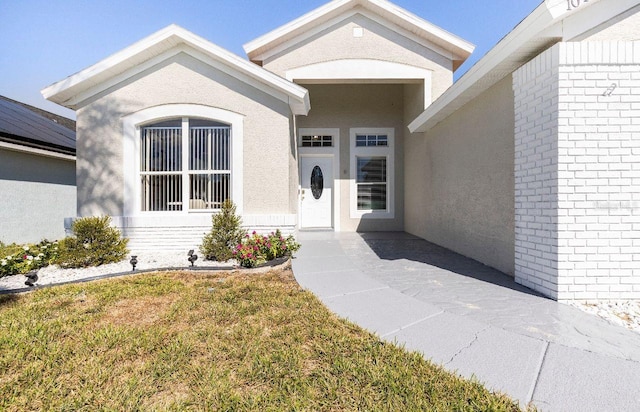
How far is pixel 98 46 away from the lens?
9930 mm

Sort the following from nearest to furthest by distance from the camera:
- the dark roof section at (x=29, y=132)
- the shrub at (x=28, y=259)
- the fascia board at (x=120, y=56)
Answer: the shrub at (x=28, y=259), the fascia board at (x=120, y=56), the dark roof section at (x=29, y=132)

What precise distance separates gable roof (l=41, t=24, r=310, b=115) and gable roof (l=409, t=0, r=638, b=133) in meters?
3.83

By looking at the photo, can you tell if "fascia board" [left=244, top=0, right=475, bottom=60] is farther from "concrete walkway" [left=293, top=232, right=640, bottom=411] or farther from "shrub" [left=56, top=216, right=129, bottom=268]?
"concrete walkway" [left=293, top=232, right=640, bottom=411]

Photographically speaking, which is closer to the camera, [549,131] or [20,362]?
[20,362]

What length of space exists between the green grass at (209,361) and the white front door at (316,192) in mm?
7255

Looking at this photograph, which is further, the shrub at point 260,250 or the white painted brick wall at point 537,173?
the shrub at point 260,250

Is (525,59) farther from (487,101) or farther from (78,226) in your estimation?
(78,226)

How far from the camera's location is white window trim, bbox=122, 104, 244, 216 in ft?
22.3

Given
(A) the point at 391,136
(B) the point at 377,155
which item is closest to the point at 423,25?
(A) the point at 391,136

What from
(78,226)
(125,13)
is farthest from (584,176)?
(125,13)

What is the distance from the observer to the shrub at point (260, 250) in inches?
216

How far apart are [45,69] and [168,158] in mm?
11503

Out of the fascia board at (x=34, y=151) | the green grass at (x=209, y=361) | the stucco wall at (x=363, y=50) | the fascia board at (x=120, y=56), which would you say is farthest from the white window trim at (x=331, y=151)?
the fascia board at (x=34, y=151)

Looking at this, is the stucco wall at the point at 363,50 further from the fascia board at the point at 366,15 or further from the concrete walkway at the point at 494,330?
the concrete walkway at the point at 494,330
